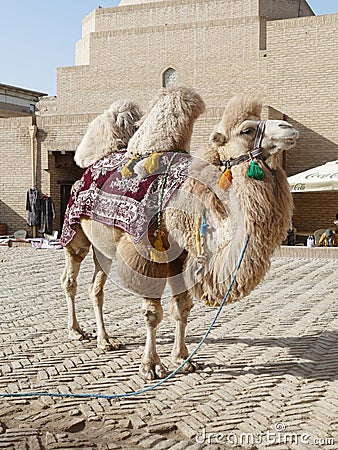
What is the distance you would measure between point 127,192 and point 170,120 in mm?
680

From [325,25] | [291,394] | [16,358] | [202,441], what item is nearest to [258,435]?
[202,441]

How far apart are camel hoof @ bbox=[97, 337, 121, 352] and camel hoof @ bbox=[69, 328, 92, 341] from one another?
0.30m

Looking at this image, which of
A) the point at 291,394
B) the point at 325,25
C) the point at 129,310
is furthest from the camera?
the point at 325,25

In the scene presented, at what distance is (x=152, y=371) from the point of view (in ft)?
14.9

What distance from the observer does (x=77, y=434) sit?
11.7ft

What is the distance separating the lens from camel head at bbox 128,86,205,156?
464 centimetres

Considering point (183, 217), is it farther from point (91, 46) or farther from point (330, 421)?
point (91, 46)

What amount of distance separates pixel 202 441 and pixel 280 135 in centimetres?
207

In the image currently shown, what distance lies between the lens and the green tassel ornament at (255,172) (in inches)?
157

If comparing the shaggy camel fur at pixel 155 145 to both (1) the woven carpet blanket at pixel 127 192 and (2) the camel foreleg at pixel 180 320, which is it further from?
(2) the camel foreleg at pixel 180 320

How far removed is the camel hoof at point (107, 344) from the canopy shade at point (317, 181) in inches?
373

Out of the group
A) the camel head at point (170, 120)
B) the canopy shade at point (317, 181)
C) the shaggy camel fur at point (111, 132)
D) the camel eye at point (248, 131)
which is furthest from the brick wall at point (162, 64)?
the camel eye at point (248, 131)

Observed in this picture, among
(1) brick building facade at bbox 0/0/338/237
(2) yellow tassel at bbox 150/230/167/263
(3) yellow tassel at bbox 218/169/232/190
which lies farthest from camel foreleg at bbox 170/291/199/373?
(1) brick building facade at bbox 0/0/338/237

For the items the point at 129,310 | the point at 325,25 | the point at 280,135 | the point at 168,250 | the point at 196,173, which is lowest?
the point at 129,310
